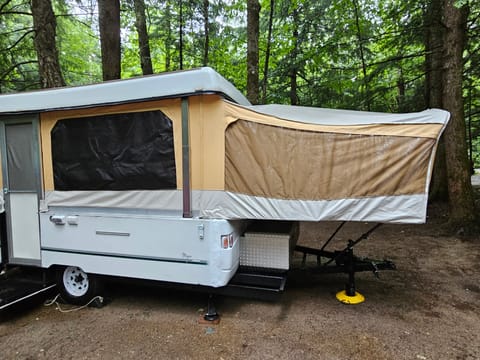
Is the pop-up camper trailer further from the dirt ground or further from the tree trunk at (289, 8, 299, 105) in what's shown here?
the tree trunk at (289, 8, 299, 105)

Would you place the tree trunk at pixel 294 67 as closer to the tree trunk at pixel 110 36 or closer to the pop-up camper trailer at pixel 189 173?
the tree trunk at pixel 110 36

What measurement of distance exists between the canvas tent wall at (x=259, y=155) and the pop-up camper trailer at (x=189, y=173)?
1 cm

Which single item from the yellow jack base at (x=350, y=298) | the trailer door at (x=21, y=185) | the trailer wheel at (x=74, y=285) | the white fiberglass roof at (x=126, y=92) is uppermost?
the white fiberglass roof at (x=126, y=92)

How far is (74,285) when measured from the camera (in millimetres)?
4023

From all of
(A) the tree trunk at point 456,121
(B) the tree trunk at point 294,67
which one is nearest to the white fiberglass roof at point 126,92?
(A) the tree trunk at point 456,121

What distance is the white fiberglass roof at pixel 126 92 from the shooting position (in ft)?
10.6

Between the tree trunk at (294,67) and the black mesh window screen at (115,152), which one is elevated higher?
the tree trunk at (294,67)

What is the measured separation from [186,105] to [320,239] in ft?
16.8

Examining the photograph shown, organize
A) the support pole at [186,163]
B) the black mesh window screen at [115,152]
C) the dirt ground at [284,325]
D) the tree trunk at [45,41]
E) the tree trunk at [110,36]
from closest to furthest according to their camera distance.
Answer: the dirt ground at [284,325], the support pole at [186,163], the black mesh window screen at [115,152], the tree trunk at [45,41], the tree trunk at [110,36]

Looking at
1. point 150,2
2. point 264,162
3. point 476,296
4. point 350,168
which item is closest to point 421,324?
point 476,296

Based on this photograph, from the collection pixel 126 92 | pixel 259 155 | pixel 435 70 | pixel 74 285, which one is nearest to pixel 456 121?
pixel 435 70

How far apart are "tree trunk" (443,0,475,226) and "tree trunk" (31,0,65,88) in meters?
8.03

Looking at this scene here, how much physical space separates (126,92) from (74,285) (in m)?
2.73

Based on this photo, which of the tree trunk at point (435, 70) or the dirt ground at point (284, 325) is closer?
the dirt ground at point (284, 325)
